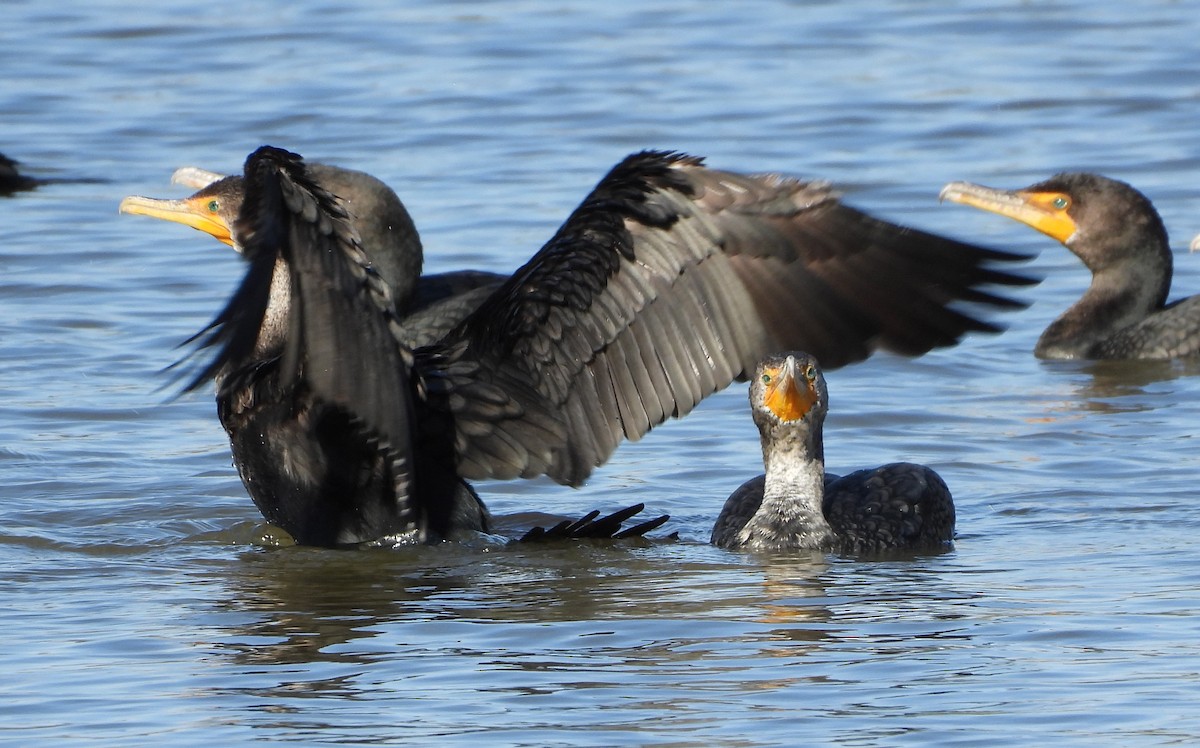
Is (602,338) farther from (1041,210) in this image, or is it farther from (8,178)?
(8,178)

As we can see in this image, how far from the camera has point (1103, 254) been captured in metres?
11.0

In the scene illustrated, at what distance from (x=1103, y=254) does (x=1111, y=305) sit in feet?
0.97

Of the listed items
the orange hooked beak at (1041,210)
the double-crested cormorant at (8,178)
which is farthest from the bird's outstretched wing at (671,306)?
the double-crested cormorant at (8,178)

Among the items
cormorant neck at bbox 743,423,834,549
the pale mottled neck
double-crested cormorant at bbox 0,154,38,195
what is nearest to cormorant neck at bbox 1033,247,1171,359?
cormorant neck at bbox 743,423,834,549

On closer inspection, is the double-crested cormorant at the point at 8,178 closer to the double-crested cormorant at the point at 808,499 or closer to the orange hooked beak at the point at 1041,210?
the orange hooked beak at the point at 1041,210

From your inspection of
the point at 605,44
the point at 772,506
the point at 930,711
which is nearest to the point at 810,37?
the point at 605,44

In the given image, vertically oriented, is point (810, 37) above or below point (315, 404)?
above

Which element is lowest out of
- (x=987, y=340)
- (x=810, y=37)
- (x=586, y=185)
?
(x=987, y=340)

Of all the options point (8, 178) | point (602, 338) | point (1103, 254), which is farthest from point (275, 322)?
point (1103, 254)

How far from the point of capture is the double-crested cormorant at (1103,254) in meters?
10.5

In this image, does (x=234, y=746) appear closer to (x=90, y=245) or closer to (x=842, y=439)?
(x=842, y=439)

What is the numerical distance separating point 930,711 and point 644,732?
67cm

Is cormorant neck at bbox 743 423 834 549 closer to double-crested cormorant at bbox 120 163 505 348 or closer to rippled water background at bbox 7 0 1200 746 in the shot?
rippled water background at bbox 7 0 1200 746

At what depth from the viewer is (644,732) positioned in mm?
5047
